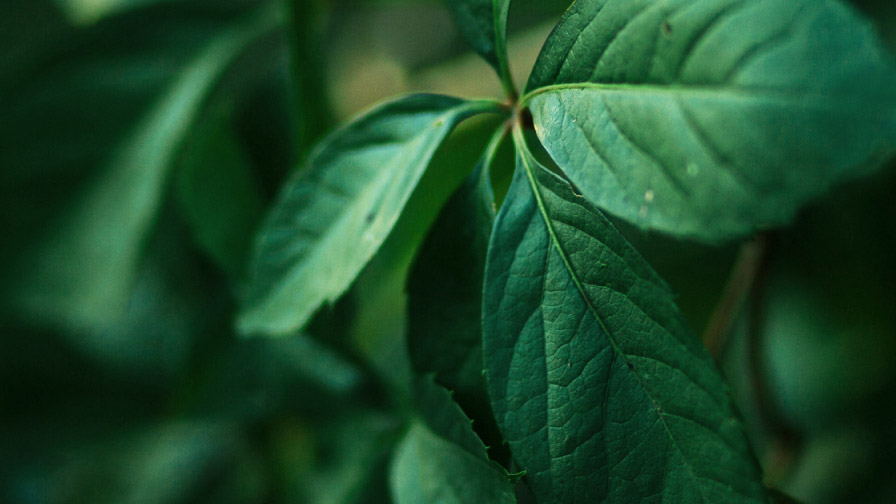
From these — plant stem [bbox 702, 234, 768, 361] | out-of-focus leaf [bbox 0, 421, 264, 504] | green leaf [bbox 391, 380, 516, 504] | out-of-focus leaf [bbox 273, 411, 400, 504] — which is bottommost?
out-of-focus leaf [bbox 0, 421, 264, 504]

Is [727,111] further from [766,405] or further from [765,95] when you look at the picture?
[766,405]

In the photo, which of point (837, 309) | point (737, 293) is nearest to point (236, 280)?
point (737, 293)

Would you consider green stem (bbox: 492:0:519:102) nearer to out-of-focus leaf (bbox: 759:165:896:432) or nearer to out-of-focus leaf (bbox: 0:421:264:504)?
out-of-focus leaf (bbox: 759:165:896:432)

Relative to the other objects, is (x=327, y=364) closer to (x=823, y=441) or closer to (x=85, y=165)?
(x=85, y=165)

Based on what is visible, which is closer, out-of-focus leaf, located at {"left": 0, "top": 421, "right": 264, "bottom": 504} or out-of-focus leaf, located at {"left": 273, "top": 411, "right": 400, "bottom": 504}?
out-of-focus leaf, located at {"left": 273, "top": 411, "right": 400, "bottom": 504}

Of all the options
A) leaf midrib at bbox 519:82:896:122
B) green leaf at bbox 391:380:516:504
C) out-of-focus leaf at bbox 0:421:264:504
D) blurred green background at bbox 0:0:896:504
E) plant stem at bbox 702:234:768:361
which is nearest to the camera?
leaf midrib at bbox 519:82:896:122

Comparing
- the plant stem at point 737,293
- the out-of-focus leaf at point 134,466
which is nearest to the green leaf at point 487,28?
the plant stem at point 737,293

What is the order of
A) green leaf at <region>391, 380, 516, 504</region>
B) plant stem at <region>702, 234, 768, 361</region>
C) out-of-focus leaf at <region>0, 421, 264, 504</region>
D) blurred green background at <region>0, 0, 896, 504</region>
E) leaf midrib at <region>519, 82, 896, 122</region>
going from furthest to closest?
out-of-focus leaf at <region>0, 421, 264, 504</region> → blurred green background at <region>0, 0, 896, 504</region> → plant stem at <region>702, 234, 768, 361</region> → green leaf at <region>391, 380, 516, 504</region> → leaf midrib at <region>519, 82, 896, 122</region>

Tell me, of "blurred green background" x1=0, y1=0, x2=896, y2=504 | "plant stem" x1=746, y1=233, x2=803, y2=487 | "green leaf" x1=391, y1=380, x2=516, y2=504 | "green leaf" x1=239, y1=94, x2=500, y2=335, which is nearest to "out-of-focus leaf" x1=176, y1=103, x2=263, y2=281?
"blurred green background" x1=0, y1=0, x2=896, y2=504
